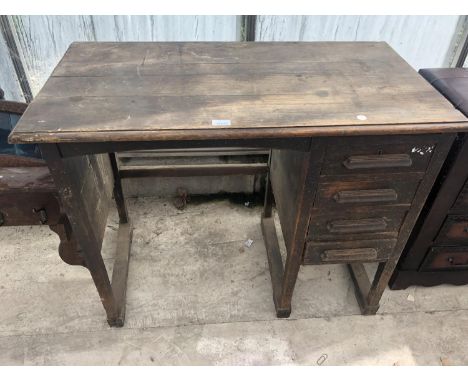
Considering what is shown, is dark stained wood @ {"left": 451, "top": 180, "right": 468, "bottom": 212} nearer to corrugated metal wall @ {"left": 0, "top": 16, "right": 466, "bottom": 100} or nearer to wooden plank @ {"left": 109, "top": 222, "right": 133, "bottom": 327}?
→ corrugated metal wall @ {"left": 0, "top": 16, "right": 466, "bottom": 100}

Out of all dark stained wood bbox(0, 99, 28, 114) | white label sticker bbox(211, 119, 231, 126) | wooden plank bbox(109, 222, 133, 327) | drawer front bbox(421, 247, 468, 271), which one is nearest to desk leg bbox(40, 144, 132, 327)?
wooden plank bbox(109, 222, 133, 327)

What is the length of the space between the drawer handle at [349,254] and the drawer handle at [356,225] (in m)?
0.12

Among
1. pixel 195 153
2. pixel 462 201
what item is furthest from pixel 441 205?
pixel 195 153

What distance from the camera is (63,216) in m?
1.40

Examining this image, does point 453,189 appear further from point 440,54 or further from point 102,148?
point 102,148

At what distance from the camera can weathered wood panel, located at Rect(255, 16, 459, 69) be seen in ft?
6.42

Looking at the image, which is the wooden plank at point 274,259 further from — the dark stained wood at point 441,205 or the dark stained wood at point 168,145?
the dark stained wood at point 168,145

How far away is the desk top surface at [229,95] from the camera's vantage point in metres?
1.08

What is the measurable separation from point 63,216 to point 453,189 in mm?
1503

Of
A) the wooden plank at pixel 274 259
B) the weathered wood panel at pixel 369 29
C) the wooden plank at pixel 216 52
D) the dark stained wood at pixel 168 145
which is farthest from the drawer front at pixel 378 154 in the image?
the weathered wood panel at pixel 369 29

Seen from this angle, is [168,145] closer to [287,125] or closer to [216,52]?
[287,125]

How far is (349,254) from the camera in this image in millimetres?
1478
